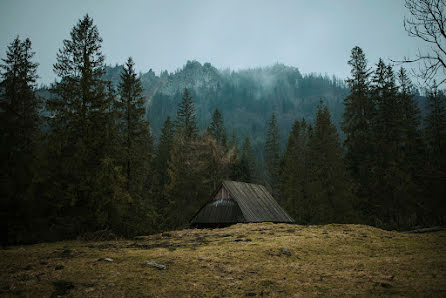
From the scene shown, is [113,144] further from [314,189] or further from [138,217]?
[314,189]

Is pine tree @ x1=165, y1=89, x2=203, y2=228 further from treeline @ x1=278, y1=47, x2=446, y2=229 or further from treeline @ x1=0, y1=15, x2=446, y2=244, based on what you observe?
treeline @ x1=278, y1=47, x2=446, y2=229

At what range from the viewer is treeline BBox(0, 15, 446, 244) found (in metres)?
16.1

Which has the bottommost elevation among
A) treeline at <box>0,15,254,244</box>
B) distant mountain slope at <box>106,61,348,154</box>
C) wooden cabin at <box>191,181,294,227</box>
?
wooden cabin at <box>191,181,294,227</box>

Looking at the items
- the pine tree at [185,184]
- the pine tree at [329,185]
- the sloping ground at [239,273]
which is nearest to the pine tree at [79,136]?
the sloping ground at [239,273]

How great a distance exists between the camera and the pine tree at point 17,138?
15.4m

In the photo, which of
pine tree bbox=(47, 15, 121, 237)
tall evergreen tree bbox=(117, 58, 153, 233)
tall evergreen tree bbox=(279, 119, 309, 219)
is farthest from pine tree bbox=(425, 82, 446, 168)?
pine tree bbox=(47, 15, 121, 237)

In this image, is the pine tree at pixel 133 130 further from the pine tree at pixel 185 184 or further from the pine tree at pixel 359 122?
the pine tree at pixel 359 122

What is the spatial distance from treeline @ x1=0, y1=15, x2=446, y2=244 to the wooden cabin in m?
4.61

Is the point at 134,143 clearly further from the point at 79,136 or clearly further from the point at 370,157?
the point at 370,157

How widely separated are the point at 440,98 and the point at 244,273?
4592cm

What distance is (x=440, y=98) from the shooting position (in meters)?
38.3

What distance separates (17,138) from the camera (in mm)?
18672

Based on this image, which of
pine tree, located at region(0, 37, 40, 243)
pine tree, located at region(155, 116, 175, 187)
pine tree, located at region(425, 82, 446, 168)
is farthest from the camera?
pine tree, located at region(155, 116, 175, 187)

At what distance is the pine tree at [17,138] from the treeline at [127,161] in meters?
0.07
